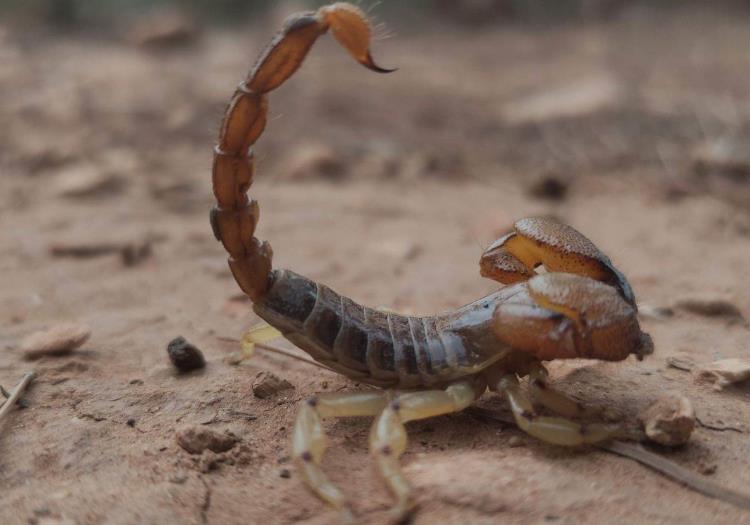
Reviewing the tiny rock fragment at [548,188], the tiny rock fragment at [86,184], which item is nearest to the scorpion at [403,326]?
the tiny rock fragment at [548,188]

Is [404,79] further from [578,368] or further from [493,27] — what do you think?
[578,368]

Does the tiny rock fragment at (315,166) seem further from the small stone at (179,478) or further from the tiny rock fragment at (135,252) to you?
the small stone at (179,478)

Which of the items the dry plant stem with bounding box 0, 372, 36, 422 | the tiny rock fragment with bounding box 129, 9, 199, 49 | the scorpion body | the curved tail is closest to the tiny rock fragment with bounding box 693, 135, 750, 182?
the scorpion body

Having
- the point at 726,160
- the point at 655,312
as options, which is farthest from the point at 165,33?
the point at 655,312

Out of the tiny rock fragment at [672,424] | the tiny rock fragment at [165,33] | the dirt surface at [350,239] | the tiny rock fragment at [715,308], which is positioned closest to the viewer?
the dirt surface at [350,239]

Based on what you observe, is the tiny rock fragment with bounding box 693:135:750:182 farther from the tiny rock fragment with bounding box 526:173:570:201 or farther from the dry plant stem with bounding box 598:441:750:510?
the dry plant stem with bounding box 598:441:750:510

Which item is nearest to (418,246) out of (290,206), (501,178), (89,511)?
(290,206)

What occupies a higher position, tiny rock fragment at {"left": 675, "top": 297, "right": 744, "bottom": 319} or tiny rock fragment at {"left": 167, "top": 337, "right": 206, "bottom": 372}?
tiny rock fragment at {"left": 167, "top": 337, "right": 206, "bottom": 372}
